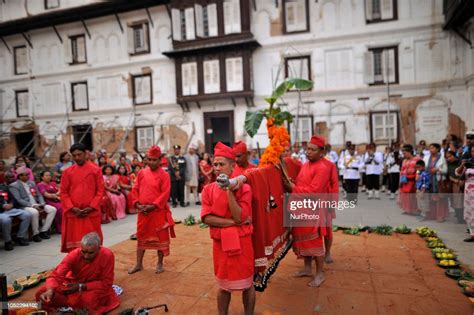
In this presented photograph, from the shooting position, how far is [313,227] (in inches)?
176

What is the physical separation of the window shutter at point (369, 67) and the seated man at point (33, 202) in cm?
1382

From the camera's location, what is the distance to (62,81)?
813 inches

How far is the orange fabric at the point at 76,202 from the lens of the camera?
4.85 metres

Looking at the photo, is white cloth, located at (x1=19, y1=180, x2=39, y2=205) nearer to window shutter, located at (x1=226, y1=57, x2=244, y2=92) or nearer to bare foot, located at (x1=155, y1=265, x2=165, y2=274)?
bare foot, located at (x1=155, y1=265, x2=165, y2=274)

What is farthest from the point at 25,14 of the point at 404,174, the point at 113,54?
the point at 404,174

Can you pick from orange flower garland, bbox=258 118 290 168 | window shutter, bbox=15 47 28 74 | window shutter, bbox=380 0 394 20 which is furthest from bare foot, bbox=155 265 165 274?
window shutter, bbox=15 47 28 74

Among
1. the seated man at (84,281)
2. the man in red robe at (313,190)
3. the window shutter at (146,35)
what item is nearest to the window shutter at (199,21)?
the window shutter at (146,35)

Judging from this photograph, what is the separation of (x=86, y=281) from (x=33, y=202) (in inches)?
181

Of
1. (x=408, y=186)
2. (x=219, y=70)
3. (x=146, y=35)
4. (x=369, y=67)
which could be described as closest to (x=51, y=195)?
(x=408, y=186)

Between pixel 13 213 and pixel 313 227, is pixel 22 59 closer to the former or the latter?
pixel 13 213

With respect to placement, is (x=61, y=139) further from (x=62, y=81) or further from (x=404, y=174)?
(x=404, y=174)

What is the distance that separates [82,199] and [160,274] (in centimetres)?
161

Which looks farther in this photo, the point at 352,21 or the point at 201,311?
the point at 352,21

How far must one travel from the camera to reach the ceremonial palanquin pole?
368 cm
